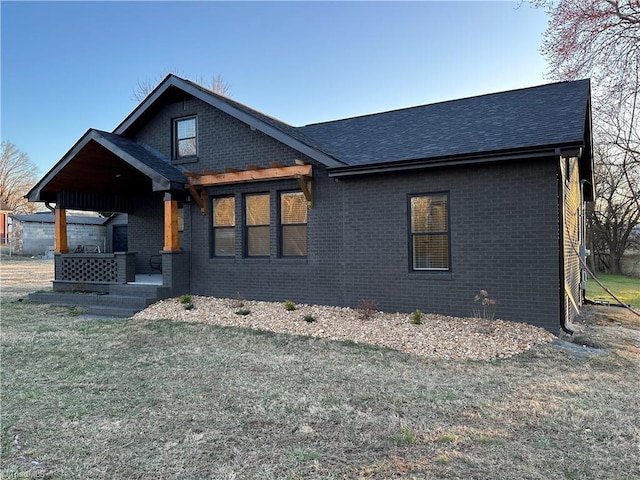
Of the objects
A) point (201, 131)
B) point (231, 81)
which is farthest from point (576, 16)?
point (231, 81)

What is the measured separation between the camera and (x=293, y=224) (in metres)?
10.3

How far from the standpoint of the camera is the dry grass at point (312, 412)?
127 inches

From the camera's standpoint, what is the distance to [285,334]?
7.76 metres

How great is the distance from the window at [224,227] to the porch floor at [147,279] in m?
1.81

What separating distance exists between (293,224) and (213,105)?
3.79 metres

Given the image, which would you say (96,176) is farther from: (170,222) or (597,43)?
(597,43)

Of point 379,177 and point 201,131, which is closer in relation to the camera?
point 379,177

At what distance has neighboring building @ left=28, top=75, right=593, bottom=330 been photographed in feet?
→ 25.2

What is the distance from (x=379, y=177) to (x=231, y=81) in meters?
30.9

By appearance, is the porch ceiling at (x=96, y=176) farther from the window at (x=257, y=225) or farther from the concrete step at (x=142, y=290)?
the window at (x=257, y=225)

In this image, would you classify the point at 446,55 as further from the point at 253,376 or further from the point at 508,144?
the point at 253,376

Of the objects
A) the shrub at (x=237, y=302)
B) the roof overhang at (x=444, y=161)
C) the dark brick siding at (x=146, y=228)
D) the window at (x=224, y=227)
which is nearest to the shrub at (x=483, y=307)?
the roof overhang at (x=444, y=161)

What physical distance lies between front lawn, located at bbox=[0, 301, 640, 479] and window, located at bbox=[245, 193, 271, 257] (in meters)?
4.08

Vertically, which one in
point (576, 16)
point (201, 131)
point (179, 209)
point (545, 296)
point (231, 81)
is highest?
point (231, 81)
